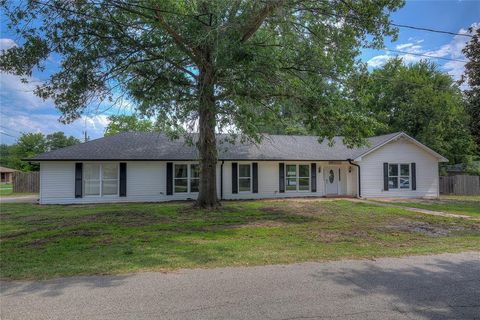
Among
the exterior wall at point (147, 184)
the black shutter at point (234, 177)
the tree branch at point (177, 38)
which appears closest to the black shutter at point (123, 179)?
the exterior wall at point (147, 184)

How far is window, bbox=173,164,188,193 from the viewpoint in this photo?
1869 centimetres

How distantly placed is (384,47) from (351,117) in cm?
260

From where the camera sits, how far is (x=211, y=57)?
34.1 feet

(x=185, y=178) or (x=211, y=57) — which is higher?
(x=211, y=57)

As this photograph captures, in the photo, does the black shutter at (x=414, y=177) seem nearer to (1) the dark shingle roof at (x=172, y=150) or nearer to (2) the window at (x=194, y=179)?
(1) the dark shingle roof at (x=172, y=150)

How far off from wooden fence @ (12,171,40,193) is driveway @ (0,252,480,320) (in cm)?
2586

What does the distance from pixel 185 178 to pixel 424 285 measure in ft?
49.7

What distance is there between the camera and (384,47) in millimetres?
11531

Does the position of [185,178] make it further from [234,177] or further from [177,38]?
[177,38]

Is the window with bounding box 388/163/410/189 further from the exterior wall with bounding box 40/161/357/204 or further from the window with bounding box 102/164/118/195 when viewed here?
the window with bounding box 102/164/118/195

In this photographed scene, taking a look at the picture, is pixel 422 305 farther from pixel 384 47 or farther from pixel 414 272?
pixel 384 47

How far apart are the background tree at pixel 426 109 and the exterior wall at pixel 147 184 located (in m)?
12.4

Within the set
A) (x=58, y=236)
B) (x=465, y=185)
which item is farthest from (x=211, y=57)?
(x=465, y=185)

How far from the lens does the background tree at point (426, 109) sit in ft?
93.8
